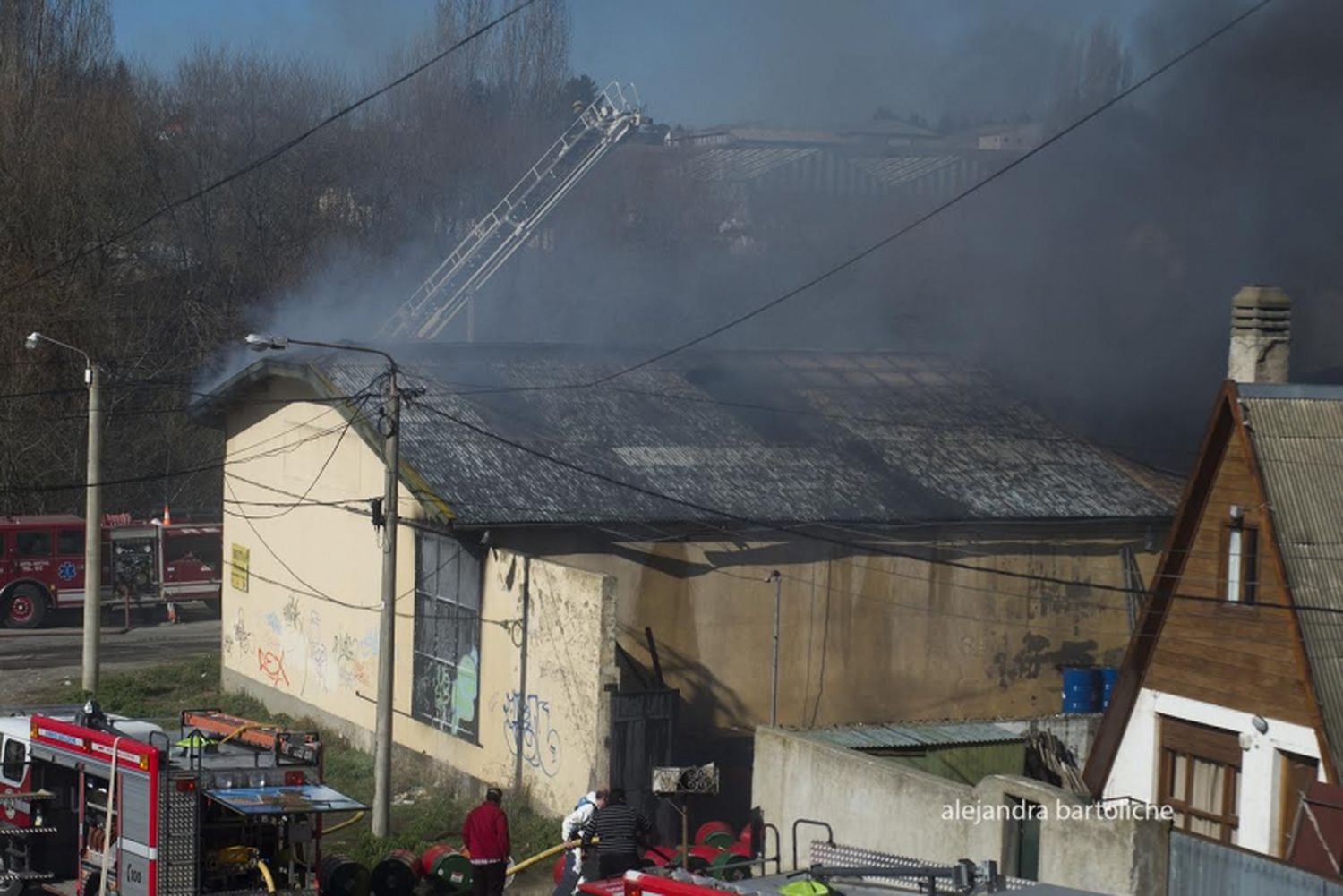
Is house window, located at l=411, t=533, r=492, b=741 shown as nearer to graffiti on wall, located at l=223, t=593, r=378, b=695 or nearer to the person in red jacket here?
graffiti on wall, located at l=223, t=593, r=378, b=695

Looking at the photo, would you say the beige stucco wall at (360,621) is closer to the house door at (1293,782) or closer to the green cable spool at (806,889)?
the house door at (1293,782)

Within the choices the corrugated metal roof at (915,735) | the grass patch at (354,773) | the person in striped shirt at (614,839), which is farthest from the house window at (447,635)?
the person in striped shirt at (614,839)

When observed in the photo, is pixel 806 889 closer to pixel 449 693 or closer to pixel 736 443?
pixel 449 693

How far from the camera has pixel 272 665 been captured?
76.5 ft

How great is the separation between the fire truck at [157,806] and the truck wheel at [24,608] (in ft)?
60.8

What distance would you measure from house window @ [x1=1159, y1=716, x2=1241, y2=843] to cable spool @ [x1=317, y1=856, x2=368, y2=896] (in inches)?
266

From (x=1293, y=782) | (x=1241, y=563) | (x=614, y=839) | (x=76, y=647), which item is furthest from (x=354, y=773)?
(x=76, y=647)

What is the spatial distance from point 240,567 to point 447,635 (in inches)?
259

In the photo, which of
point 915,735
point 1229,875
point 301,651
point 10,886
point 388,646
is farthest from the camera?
point 301,651

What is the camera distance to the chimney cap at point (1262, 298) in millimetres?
17047

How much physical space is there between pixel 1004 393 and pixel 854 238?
25.0ft

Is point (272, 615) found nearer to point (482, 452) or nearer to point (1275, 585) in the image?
point (482, 452)

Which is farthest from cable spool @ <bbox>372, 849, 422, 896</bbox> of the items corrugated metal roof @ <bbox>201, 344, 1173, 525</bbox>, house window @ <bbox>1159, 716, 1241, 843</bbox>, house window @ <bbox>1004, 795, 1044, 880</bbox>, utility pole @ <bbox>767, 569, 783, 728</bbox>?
house window @ <bbox>1159, 716, 1241, 843</bbox>

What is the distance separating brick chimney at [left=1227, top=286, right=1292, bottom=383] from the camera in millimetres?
17094
